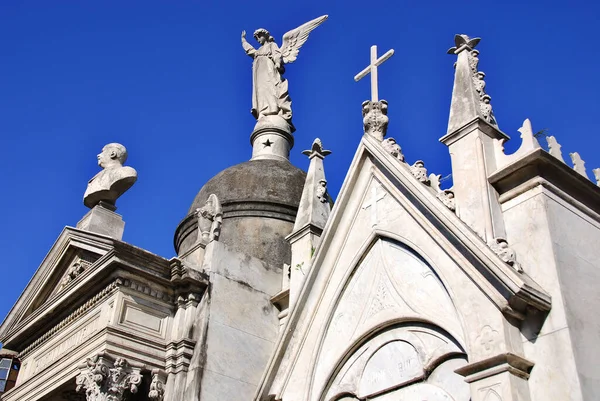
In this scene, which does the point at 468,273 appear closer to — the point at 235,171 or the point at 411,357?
the point at 411,357

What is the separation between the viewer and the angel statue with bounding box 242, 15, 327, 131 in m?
16.8

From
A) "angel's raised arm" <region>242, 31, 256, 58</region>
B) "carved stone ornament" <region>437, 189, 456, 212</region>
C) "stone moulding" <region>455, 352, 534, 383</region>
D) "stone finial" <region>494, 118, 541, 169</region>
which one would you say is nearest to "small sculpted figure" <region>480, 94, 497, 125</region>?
"stone finial" <region>494, 118, 541, 169</region>

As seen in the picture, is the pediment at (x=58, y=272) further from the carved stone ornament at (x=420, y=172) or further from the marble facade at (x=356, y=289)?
the carved stone ornament at (x=420, y=172)

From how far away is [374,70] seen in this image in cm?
1173

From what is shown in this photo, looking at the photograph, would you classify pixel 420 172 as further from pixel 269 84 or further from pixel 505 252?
pixel 269 84

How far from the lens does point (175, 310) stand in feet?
39.5

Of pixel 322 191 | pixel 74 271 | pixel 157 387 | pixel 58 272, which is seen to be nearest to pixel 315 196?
pixel 322 191

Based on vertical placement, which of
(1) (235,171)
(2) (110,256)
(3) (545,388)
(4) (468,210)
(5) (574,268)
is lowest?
(3) (545,388)

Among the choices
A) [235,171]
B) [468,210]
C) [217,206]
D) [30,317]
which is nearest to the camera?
[468,210]

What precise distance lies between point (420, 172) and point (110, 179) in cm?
642

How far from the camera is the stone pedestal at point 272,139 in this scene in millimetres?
15961

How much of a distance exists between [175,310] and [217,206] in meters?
2.03

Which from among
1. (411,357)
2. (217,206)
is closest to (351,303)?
(411,357)

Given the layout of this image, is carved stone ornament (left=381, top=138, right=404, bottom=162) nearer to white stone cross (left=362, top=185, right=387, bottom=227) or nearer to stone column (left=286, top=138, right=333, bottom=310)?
white stone cross (left=362, top=185, right=387, bottom=227)
